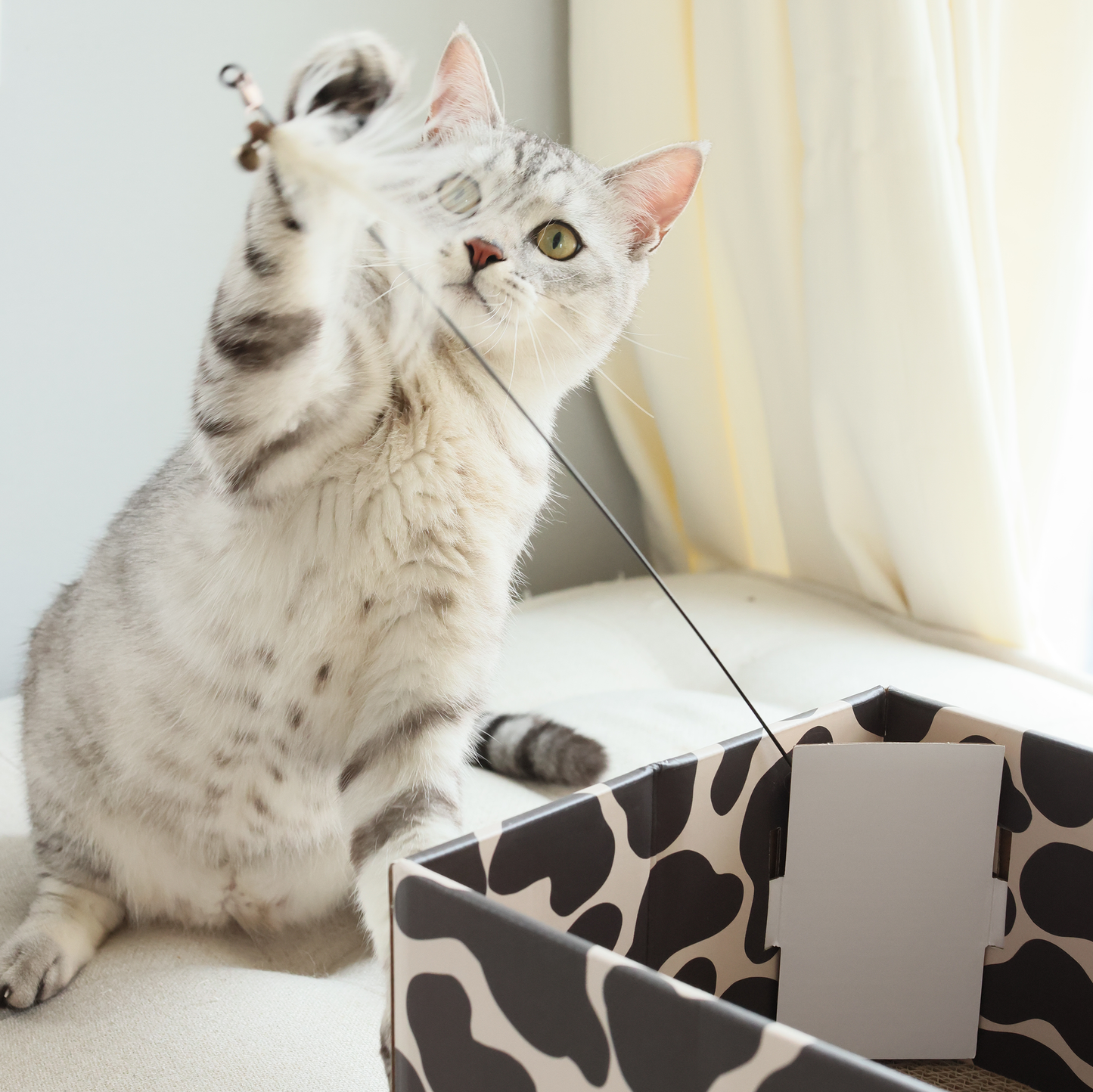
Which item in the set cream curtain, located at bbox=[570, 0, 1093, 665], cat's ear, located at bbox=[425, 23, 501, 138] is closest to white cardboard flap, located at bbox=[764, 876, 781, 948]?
cat's ear, located at bbox=[425, 23, 501, 138]

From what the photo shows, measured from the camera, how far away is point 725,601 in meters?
1.70

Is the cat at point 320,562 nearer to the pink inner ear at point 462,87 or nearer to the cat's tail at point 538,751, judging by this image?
the pink inner ear at point 462,87

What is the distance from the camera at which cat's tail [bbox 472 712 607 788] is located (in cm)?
105

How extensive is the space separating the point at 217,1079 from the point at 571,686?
0.83m

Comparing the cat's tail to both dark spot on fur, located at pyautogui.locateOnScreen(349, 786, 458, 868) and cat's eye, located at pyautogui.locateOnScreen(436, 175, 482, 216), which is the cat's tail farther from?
cat's eye, located at pyautogui.locateOnScreen(436, 175, 482, 216)

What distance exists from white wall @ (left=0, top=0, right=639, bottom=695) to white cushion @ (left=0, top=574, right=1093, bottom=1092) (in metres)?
0.35

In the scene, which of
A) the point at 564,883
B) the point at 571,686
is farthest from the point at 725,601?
the point at 564,883

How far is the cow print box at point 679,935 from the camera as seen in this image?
0.34 meters

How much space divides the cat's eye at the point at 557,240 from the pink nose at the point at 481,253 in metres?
0.11

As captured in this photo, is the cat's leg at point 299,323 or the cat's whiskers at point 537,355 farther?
the cat's whiskers at point 537,355

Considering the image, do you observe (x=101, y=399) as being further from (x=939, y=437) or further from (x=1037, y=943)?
(x=1037, y=943)

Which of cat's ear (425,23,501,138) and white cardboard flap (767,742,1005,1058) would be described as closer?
white cardboard flap (767,742,1005,1058)

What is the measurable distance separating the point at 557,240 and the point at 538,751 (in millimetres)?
519

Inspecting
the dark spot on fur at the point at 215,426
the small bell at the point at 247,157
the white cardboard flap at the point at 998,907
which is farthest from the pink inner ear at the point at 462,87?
the white cardboard flap at the point at 998,907
